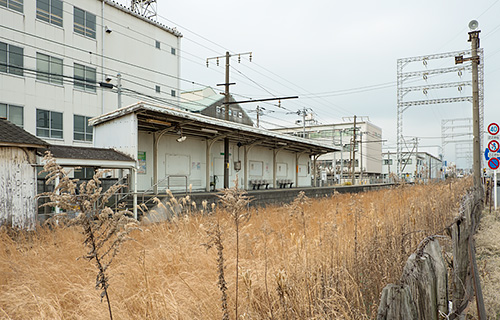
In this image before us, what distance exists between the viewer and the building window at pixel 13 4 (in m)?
21.1

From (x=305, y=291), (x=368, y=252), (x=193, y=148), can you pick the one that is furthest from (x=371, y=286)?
(x=193, y=148)

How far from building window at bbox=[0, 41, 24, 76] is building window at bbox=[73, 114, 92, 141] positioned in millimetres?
4346

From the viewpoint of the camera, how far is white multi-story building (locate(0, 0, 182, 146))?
70.5 feet

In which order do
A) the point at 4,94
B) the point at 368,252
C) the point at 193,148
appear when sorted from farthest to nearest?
the point at 4,94
the point at 193,148
the point at 368,252

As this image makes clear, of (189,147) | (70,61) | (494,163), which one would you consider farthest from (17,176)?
(70,61)

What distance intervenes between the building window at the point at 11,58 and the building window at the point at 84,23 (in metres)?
4.58

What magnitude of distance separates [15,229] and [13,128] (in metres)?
2.62

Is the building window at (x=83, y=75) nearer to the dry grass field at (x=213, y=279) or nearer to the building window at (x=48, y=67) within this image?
the building window at (x=48, y=67)

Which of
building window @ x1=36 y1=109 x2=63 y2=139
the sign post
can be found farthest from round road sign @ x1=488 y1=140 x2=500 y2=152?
building window @ x1=36 y1=109 x2=63 y2=139

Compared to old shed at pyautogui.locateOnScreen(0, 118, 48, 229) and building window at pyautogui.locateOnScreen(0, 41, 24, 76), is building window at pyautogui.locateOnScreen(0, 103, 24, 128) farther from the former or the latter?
old shed at pyautogui.locateOnScreen(0, 118, 48, 229)

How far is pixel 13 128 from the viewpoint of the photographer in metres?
9.14

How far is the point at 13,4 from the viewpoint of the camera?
21578mm

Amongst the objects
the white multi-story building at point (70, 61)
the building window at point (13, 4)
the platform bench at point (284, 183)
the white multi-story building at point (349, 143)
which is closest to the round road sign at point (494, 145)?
the platform bench at point (284, 183)

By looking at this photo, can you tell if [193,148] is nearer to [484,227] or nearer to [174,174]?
[174,174]
